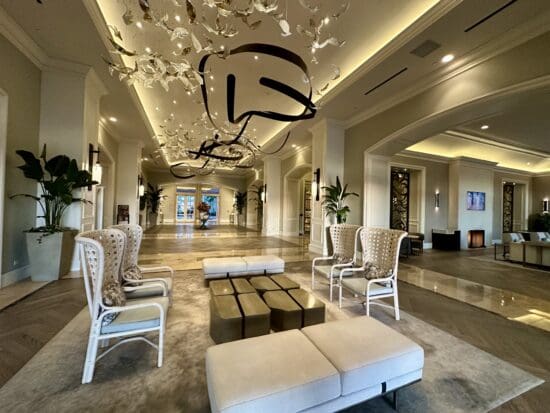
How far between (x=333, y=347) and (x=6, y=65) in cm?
563

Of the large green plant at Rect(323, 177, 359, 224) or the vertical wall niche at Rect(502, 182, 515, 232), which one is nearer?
the large green plant at Rect(323, 177, 359, 224)

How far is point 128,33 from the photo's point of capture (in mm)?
3941

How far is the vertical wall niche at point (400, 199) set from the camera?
8.66 m

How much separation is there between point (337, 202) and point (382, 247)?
11.3ft

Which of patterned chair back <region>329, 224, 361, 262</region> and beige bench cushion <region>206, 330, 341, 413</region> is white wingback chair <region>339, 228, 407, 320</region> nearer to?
patterned chair back <region>329, 224, 361, 262</region>

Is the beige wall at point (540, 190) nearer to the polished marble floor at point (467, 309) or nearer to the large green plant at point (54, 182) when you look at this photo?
the polished marble floor at point (467, 309)

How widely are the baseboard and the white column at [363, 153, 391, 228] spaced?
708 cm

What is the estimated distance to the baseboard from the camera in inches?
140

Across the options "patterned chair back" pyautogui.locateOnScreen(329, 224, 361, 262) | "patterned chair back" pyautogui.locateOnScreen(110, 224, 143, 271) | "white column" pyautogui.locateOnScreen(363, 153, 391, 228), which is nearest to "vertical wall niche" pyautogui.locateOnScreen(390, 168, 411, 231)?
"white column" pyautogui.locateOnScreen(363, 153, 391, 228)

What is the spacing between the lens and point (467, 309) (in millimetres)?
3254

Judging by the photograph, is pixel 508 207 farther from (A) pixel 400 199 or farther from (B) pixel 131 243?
(B) pixel 131 243

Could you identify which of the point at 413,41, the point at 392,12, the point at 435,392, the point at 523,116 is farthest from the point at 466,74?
the point at 435,392

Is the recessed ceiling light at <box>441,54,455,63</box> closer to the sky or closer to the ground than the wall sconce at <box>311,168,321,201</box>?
closer to the sky

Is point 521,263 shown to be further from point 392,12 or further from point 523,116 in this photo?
point 392,12
